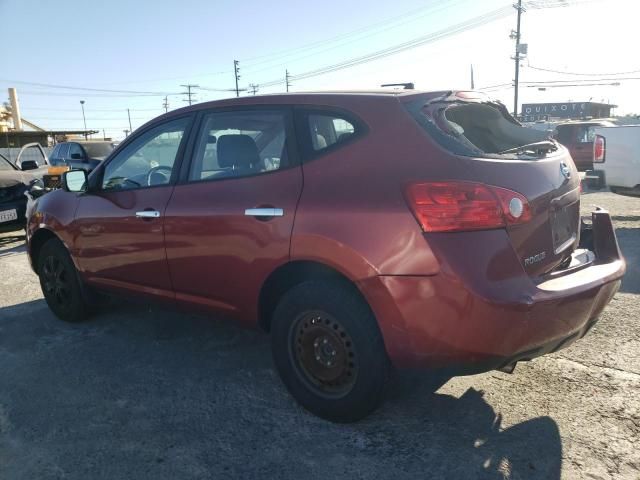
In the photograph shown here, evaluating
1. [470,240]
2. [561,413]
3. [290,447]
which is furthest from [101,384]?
[561,413]

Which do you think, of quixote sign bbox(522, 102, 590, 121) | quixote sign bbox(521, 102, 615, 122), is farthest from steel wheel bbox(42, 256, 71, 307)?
quixote sign bbox(522, 102, 590, 121)

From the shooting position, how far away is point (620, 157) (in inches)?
361

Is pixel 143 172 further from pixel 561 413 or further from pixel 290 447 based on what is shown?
pixel 561 413

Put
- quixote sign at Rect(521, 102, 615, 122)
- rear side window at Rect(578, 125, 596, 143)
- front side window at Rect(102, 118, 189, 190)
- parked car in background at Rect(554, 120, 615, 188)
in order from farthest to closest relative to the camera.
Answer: quixote sign at Rect(521, 102, 615, 122) → rear side window at Rect(578, 125, 596, 143) → parked car in background at Rect(554, 120, 615, 188) → front side window at Rect(102, 118, 189, 190)

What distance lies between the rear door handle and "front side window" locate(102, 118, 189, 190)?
2.85 ft

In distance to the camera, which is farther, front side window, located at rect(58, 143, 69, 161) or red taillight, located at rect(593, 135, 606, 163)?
front side window, located at rect(58, 143, 69, 161)

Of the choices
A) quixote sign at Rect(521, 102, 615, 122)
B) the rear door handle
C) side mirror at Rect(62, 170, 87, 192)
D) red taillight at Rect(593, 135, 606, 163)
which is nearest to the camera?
the rear door handle

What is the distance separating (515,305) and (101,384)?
8.55ft

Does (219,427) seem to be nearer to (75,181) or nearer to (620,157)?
(75,181)

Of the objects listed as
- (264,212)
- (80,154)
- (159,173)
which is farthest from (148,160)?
(80,154)

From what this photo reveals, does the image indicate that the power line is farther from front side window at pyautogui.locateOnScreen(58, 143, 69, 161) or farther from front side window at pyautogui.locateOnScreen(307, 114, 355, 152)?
front side window at pyautogui.locateOnScreen(307, 114, 355, 152)

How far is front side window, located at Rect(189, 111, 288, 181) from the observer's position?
3.07 meters

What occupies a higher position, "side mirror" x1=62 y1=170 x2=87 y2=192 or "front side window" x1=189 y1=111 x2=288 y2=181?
"front side window" x1=189 y1=111 x2=288 y2=181

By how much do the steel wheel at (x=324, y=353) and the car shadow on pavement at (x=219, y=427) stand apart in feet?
0.73
